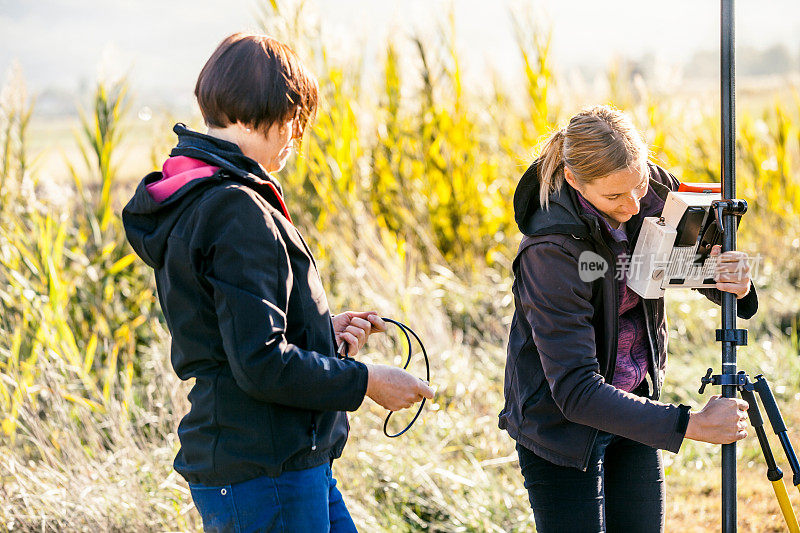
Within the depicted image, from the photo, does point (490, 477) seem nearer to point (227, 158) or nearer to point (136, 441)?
point (136, 441)

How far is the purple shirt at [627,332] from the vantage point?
192 centimetres

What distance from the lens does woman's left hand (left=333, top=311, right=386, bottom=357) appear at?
72.5 inches

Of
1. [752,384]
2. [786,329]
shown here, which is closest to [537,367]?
[752,384]

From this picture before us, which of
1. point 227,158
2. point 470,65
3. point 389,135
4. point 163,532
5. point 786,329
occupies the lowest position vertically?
point 163,532

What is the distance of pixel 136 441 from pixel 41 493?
0.48 metres

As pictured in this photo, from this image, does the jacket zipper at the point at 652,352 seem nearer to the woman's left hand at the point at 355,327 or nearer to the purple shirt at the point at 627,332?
the purple shirt at the point at 627,332

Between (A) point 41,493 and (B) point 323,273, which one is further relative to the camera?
(B) point 323,273

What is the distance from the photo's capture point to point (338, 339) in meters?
1.84

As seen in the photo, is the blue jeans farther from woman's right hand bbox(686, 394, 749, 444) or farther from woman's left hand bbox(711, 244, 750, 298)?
woman's left hand bbox(711, 244, 750, 298)

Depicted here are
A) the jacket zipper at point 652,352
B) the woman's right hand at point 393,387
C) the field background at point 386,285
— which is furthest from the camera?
the field background at point 386,285

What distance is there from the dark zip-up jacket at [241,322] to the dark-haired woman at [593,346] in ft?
1.64

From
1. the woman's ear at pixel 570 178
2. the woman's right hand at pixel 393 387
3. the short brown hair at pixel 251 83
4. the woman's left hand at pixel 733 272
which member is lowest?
the woman's right hand at pixel 393 387

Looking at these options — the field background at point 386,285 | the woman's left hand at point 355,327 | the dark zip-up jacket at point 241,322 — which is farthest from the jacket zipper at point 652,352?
the dark zip-up jacket at point 241,322

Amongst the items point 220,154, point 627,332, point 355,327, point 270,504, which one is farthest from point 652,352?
point 220,154
